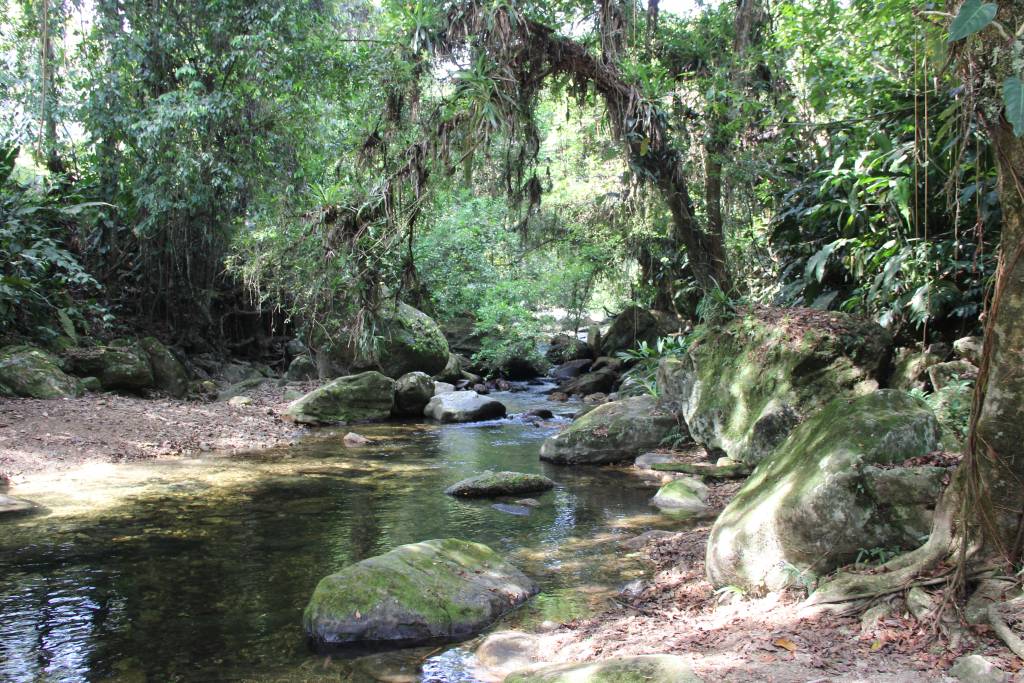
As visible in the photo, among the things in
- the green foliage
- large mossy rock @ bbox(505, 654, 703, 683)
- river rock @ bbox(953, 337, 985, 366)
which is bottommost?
large mossy rock @ bbox(505, 654, 703, 683)

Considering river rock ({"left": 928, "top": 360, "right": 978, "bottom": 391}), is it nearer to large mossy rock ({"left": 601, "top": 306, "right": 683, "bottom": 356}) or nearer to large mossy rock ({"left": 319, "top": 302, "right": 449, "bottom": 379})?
large mossy rock ({"left": 601, "top": 306, "right": 683, "bottom": 356})

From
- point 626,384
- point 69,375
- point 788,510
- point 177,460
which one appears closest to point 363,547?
point 788,510

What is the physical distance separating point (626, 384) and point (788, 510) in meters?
9.84

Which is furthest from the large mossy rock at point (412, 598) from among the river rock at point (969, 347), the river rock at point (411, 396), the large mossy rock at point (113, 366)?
the large mossy rock at point (113, 366)

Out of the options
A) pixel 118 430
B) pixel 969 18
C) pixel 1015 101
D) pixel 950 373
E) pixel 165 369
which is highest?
pixel 969 18

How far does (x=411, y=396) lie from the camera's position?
13.4m

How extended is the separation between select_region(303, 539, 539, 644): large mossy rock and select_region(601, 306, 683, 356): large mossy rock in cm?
1271

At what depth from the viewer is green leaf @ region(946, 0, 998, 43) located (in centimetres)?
270

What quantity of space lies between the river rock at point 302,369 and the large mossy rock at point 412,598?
11.9 meters

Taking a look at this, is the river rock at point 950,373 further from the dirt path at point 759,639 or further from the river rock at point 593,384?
the river rock at point 593,384

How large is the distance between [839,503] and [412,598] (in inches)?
98.3

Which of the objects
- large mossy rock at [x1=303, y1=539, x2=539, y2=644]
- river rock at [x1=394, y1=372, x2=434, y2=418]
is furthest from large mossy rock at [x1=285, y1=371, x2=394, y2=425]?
large mossy rock at [x1=303, y1=539, x2=539, y2=644]

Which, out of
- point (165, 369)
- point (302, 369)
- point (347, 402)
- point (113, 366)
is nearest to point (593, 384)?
point (347, 402)

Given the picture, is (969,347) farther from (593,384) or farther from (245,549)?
(593,384)
